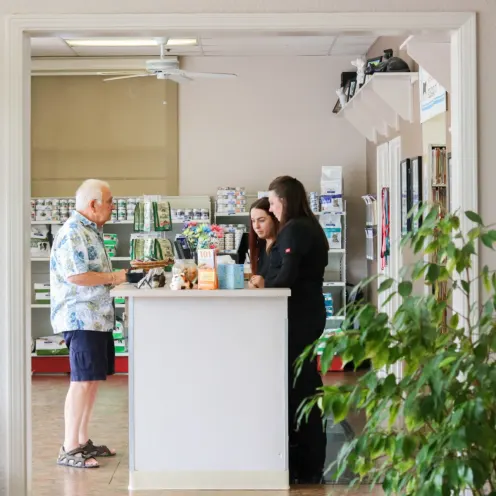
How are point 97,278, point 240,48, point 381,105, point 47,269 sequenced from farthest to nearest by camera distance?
point 47,269
point 240,48
point 381,105
point 97,278

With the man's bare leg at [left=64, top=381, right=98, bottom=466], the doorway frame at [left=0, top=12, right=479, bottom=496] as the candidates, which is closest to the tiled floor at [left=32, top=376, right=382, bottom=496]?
the man's bare leg at [left=64, top=381, right=98, bottom=466]

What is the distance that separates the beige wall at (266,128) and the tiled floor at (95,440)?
2.59m

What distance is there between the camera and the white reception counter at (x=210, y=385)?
4879 mm

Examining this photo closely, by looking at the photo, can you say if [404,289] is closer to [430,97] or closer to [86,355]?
[86,355]

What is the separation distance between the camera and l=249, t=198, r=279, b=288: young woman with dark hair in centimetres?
584

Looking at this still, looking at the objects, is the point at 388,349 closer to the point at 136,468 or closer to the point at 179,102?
the point at 136,468

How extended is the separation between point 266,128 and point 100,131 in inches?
71.3

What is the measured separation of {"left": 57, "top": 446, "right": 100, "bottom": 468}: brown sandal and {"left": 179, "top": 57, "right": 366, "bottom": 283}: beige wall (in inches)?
190

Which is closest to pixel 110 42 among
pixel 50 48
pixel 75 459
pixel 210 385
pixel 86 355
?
pixel 50 48

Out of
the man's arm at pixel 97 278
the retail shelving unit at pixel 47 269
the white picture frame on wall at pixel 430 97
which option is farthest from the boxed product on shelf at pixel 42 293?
the white picture frame on wall at pixel 430 97

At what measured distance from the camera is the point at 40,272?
32.6ft

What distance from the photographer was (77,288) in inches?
210

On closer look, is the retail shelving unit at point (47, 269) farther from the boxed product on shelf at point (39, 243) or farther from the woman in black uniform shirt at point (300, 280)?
the woman in black uniform shirt at point (300, 280)

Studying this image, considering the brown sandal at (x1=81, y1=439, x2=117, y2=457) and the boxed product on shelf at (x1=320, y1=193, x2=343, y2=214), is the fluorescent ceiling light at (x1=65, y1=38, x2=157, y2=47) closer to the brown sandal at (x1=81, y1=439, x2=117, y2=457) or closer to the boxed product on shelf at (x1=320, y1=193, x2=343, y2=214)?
the boxed product on shelf at (x1=320, y1=193, x2=343, y2=214)
